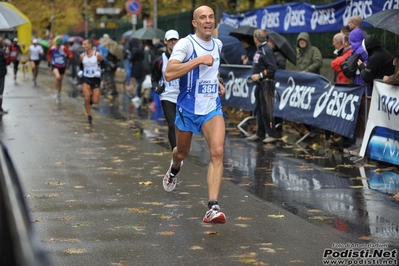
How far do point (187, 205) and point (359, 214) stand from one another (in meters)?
1.75

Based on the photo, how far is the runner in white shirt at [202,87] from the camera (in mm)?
7969

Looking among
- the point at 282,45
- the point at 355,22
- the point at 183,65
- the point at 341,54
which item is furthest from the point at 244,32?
the point at 183,65

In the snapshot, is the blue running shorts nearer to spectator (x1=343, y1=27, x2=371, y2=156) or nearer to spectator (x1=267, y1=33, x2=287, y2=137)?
spectator (x1=343, y1=27, x2=371, y2=156)

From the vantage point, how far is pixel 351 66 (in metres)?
13.3

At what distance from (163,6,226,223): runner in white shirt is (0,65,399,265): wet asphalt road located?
0.68 m

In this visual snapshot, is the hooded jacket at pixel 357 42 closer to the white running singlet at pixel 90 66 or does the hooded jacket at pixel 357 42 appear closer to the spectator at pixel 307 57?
the spectator at pixel 307 57

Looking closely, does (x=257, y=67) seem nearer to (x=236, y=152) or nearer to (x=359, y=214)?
(x=236, y=152)

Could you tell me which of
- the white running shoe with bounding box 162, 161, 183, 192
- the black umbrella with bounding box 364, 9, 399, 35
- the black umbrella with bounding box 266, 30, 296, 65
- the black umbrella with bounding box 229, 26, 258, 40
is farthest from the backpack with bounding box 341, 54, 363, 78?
the black umbrella with bounding box 229, 26, 258, 40

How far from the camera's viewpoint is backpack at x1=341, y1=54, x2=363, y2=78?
1322 cm

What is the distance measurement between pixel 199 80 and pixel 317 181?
316 cm

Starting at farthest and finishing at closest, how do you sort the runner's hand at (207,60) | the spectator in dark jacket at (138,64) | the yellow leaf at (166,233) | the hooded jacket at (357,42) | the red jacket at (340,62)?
the spectator in dark jacket at (138,64)
the red jacket at (340,62)
the hooded jacket at (357,42)
the runner's hand at (207,60)
the yellow leaf at (166,233)

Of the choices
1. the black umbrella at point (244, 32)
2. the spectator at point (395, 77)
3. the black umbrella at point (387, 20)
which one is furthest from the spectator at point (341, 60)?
the black umbrella at point (244, 32)

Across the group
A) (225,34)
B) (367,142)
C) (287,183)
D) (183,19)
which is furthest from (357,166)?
(183,19)

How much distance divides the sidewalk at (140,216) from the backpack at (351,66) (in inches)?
116
